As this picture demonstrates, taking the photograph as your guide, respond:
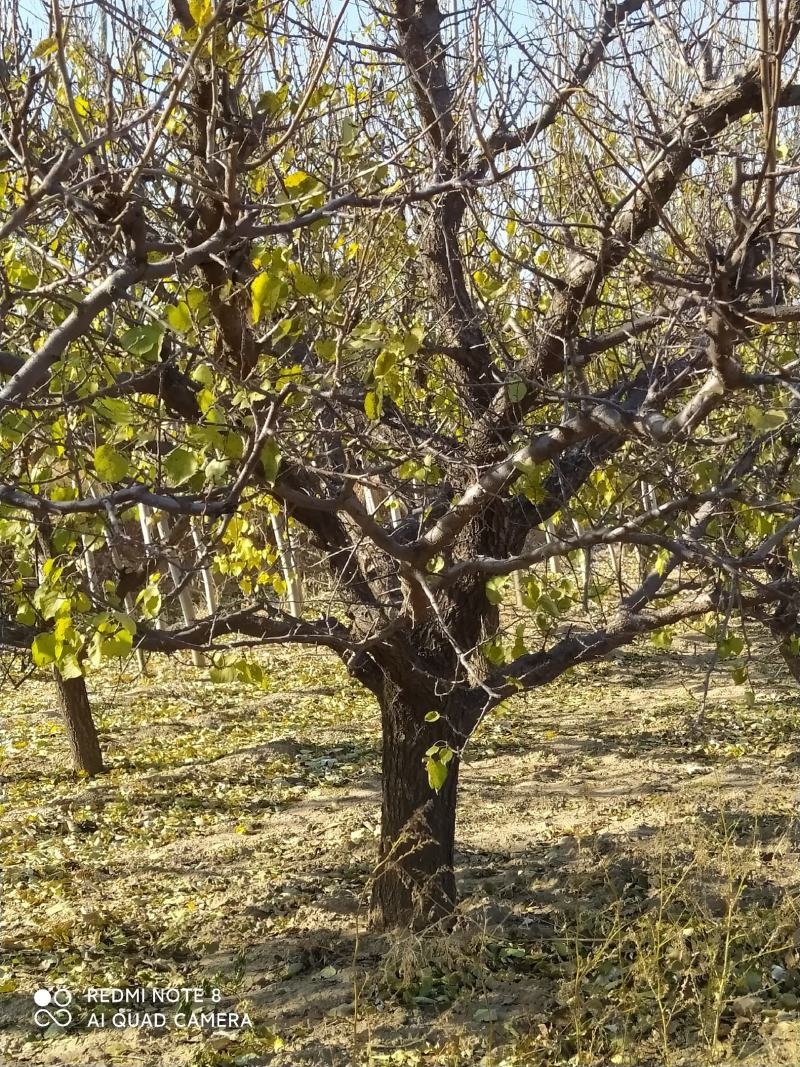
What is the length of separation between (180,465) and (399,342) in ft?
2.00

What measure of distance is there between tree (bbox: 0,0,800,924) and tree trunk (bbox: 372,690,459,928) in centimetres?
2

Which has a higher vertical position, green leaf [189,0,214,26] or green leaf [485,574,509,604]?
green leaf [189,0,214,26]

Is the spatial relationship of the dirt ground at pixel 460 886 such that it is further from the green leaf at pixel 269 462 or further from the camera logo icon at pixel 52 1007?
the green leaf at pixel 269 462

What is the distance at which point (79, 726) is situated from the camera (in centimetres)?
644

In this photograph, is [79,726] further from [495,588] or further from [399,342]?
[399,342]

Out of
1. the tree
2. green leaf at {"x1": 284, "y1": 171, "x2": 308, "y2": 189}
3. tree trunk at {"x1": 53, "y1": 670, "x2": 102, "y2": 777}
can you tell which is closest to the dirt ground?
tree trunk at {"x1": 53, "y1": 670, "x2": 102, "y2": 777}

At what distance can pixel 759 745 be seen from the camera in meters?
6.85

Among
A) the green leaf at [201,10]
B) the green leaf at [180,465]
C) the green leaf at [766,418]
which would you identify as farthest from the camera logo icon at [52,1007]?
the green leaf at [201,10]

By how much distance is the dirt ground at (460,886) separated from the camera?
3.28 meters

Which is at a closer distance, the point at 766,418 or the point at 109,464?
the point at 766,418

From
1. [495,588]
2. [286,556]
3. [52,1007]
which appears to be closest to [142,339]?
[495,588]

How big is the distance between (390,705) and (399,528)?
0.77 m

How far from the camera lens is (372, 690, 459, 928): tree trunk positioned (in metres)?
3.92

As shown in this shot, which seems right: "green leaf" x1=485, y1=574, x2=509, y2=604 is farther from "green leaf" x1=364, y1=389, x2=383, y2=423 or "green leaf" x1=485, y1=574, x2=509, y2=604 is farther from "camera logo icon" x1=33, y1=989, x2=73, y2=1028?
"camera logo icon" x1=33, y1=989, x2=73, y2=1028
